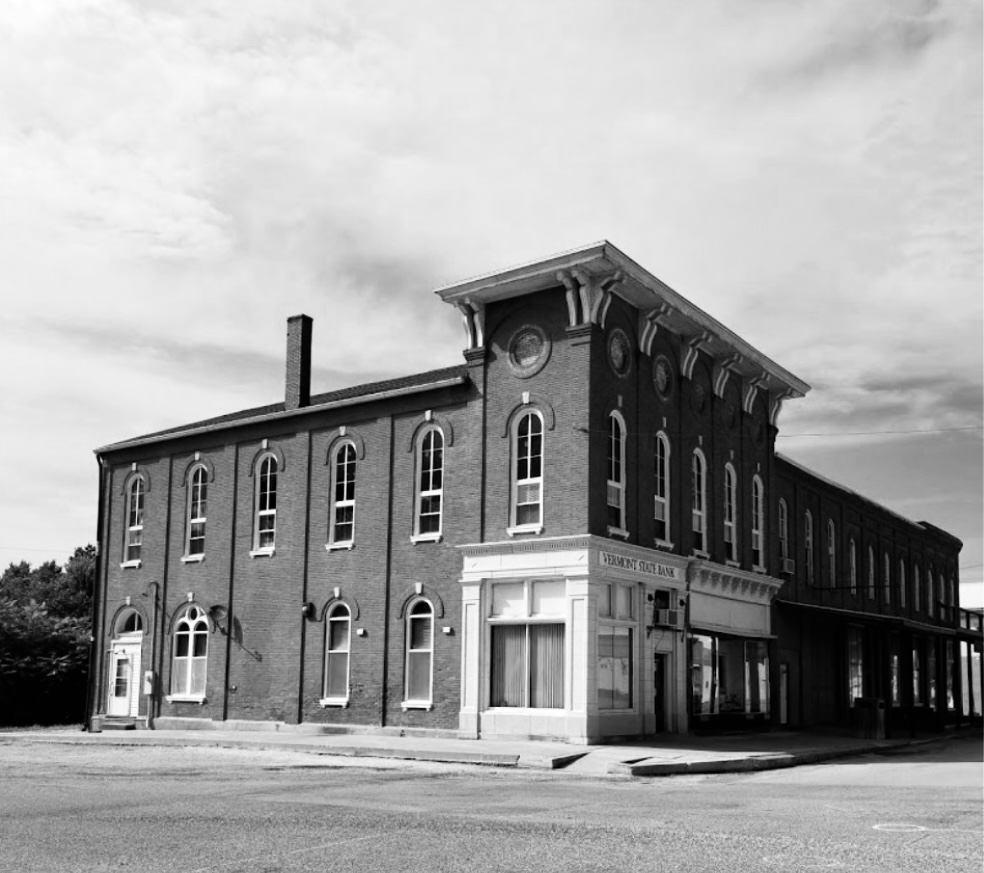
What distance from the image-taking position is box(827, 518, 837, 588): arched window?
4316 cm

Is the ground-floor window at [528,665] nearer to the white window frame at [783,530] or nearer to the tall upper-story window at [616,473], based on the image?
the tall upper-story window at [616,473]

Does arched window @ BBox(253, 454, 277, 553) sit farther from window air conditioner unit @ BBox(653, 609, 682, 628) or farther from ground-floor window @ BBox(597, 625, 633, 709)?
window air conditioner unit @ BBox(653, 609, 682, 628)

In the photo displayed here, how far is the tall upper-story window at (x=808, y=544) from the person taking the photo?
41.1 m

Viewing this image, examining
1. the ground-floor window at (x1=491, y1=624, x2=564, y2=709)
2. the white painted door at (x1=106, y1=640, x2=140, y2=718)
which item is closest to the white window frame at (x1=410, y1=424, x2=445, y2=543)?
the ground-floor window at (x1=491, y1=624, x2=564, y2=709)

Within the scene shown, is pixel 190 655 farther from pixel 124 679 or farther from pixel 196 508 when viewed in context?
pixel 196 508

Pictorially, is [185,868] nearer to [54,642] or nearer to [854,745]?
[854,745]

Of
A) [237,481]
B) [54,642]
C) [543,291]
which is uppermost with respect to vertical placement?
[543,291]

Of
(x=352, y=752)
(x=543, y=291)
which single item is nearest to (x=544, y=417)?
(x=543, y=291)

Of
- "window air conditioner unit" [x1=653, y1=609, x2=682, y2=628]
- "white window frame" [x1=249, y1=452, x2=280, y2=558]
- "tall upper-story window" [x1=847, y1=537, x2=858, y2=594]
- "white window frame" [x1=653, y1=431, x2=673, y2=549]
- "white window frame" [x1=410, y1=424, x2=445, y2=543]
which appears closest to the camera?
"window air conditioner unit" [x1=653, y1=609, x2=682, y2=628]

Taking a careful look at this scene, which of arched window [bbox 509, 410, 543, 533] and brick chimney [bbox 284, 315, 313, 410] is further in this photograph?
brick chimney [bbox 284, 315, 313, 410]

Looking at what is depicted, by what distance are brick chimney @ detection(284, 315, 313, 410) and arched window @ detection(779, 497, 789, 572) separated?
50.8ft

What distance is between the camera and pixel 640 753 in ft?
78.1

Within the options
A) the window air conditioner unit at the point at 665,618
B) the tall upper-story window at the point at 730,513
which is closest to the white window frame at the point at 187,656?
the window air conditioner unit at the point at 665,618

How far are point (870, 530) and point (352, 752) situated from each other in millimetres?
29312
